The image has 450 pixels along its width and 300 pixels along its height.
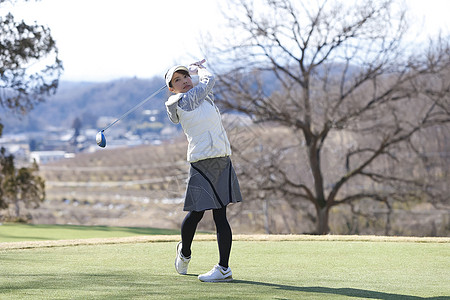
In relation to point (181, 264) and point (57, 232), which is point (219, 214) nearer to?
point (181, 264)

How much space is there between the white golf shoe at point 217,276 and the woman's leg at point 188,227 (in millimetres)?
371

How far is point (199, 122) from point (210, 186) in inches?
19.4

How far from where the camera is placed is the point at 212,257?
6.50 m

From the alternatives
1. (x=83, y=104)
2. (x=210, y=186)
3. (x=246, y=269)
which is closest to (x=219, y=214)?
(x=210, y=186)

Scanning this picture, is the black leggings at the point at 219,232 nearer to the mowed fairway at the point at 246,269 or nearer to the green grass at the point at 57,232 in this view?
the mowed fairway at the point at 246,269

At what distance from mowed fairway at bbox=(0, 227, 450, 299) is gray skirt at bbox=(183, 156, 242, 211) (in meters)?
0.58

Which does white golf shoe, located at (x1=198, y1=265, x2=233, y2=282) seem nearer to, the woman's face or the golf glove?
the woman's face

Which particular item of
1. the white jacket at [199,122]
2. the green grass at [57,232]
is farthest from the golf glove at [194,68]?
the green grass at [57,232]

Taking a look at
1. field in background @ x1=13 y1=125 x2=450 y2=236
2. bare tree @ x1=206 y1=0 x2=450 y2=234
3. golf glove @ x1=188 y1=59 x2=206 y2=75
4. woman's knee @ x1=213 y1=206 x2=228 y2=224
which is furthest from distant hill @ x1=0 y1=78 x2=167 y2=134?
woman's knee @ x1=213 y1=206 x2=228 y2=224

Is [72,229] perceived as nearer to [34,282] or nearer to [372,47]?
[34,282]

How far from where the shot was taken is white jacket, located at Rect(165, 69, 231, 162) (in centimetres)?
521

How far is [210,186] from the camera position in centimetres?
521

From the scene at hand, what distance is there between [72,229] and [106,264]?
591 centimetres

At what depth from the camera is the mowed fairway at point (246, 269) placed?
4.46 metres
